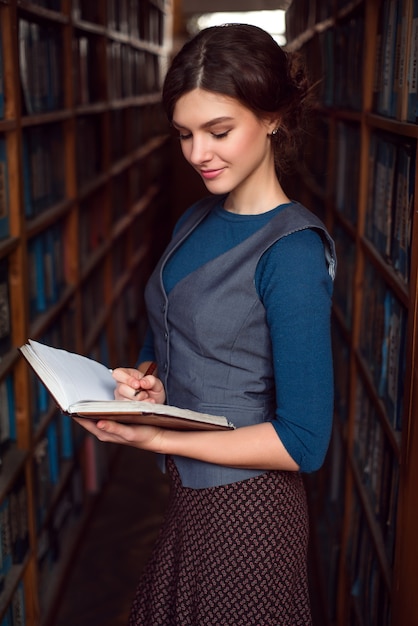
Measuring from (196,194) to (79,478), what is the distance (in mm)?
4084

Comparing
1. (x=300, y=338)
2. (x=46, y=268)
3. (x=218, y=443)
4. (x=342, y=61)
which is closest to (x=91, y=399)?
(x=218, y=443)

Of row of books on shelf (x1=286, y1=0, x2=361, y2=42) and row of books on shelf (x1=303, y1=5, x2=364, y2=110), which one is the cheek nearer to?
row of books on shelf (x1=303, y1=5, x2=364, y2=110)

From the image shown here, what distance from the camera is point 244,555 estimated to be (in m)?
1.27

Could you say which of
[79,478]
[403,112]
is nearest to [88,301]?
[79,478]

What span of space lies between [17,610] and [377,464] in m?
0.97

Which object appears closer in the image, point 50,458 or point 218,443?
point 218,443

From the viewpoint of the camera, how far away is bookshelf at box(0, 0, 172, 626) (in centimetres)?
194

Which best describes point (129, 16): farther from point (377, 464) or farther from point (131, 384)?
point (131, 384)

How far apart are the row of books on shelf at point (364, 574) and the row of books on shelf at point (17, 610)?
2.76ft

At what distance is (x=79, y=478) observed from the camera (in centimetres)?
292

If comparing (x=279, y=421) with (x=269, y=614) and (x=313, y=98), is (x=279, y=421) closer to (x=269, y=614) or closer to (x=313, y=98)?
(x=269, y=614)

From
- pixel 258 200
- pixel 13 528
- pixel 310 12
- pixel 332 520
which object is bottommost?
pixel 332 520

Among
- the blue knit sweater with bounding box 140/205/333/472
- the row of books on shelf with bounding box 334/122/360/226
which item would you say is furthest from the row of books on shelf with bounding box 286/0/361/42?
the blue knit sweater with bounding box 140/205/333/472

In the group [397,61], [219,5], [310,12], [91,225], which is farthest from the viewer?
[219,5]
